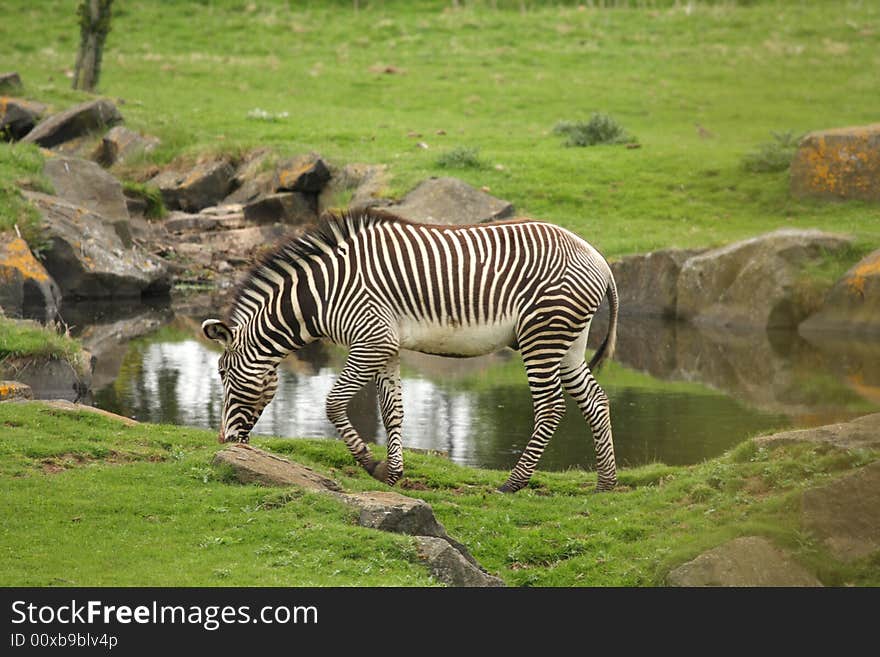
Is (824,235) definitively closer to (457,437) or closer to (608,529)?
(457,437)

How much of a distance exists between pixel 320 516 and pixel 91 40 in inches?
1298

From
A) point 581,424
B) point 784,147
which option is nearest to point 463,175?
point 784,147

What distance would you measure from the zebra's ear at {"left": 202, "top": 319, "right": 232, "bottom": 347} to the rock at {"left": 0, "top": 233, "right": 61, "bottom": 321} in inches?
396

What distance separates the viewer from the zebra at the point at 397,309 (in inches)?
499

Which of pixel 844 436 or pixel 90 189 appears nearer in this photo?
pixel 844 436

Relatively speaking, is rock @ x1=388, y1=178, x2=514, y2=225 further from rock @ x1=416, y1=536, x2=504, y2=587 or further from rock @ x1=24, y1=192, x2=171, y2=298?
rock @ x1=416, y1=536, x2=504, y2=587

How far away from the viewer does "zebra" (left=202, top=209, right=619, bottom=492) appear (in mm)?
12664

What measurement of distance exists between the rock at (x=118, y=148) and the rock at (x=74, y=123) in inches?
36.1

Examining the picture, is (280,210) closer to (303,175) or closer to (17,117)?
(303,175)

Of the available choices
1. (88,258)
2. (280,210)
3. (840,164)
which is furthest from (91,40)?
(840,164)

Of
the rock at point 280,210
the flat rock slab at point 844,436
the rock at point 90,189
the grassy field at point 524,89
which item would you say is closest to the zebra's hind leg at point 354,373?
the flat rock slab at point 844,436

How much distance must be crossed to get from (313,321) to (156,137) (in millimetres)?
24000

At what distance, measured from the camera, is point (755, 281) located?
24953 millimetres

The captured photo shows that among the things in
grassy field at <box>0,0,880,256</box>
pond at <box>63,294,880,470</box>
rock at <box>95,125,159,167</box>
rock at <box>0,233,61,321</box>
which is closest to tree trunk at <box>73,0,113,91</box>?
grassy field at <box>0,0,880,256</box>
